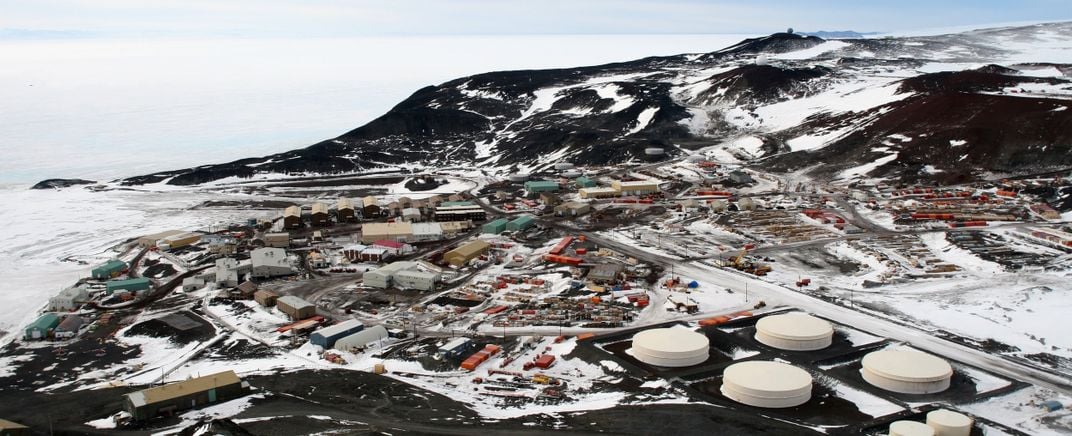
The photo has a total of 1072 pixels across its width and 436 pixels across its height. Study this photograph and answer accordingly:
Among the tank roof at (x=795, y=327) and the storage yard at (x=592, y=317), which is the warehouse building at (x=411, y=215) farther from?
the tank roof at (x=795, y=327)

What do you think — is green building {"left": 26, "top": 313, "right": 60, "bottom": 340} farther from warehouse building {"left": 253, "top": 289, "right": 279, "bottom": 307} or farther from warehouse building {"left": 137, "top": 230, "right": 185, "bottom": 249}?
warehouse building {"left": 137, "top": 230, "right": 185, "bottom": 249}

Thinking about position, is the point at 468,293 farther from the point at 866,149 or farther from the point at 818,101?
the point at 818,101

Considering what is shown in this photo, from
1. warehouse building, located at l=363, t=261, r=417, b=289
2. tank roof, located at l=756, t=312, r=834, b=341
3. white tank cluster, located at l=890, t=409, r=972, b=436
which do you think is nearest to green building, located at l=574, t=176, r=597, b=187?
warehouse building, located at l=363, t=261, r=417, b=289

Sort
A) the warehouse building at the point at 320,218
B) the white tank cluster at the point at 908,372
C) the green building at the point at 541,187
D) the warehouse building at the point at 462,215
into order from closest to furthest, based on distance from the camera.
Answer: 1. the white tank cluster at the point at 908,372
2. the warehouse building at the point at 320,218
3. the warehouse building at the point at 462,215
4. the green building at the point at 541,187

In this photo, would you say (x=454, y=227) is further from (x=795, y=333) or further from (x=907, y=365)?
(x=907, y=365)

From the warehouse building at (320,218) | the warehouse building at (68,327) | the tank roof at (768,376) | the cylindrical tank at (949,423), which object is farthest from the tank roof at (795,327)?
the warehouse building at (320,218)

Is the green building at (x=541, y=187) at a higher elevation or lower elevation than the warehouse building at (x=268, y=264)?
higher
